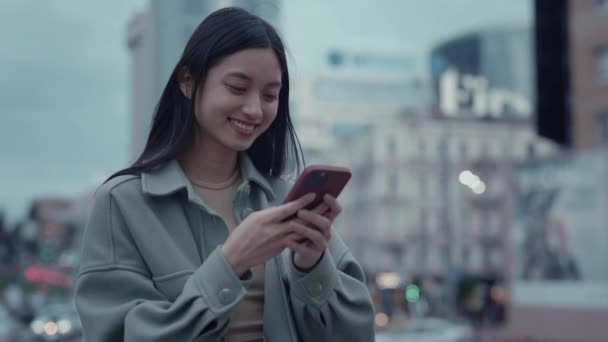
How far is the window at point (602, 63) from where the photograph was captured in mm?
31266

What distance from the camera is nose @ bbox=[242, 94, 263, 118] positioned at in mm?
1675

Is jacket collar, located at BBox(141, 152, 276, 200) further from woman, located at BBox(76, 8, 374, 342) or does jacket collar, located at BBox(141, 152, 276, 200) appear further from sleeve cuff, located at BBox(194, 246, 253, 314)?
sleeve cuff, located at BBox(194, 246, 253, 314)

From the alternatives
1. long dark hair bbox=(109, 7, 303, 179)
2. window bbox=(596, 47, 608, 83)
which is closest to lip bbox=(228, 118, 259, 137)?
long dark hair bbox=(109, 7, 303, 179)

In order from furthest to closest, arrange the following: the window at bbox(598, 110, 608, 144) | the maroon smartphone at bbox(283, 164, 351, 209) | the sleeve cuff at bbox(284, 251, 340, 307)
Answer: the window at bbox(598, 110, 608, 144), the sleeve cuff at bbox(284, 251, 340, 307), the maroon smartphone at bbox(283, 164, 351, 209)

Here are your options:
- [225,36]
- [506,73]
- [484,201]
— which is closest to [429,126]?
[484,201]

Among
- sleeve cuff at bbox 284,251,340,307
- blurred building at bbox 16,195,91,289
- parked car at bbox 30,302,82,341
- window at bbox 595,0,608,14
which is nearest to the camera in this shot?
sleeve cuff at bbox 284,251,340,307

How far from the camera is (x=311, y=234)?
60.1 inches

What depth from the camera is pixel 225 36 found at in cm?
170

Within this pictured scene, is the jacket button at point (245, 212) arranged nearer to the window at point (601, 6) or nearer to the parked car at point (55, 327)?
the parked car at point (55, 327)

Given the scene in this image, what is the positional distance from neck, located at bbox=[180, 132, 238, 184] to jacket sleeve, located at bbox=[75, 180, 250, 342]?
0.21 metres

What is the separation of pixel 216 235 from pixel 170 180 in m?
0.14

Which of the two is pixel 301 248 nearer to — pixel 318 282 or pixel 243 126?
pixel 318 282

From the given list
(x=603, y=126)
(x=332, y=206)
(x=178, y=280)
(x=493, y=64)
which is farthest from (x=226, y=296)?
(x=493, y=64)

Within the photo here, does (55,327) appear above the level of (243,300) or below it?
below
